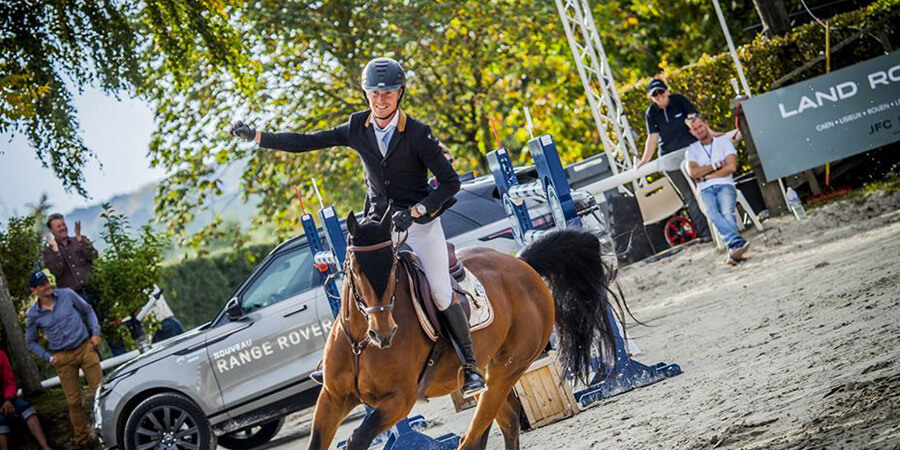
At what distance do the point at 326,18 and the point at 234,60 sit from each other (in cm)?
447

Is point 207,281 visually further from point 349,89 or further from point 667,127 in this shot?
point 667,127

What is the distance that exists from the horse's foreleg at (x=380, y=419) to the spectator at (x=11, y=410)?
7.42m

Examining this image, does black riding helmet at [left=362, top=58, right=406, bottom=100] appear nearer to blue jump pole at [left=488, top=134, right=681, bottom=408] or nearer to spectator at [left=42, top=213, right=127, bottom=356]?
blue jump pole at [left=488, top=134, right=681, bottom=408]

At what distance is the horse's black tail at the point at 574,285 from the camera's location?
7590 millimetres

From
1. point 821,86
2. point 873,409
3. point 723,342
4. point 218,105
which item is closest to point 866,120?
point 821,86

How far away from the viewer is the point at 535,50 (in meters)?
A: 22.5

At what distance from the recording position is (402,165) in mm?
6090

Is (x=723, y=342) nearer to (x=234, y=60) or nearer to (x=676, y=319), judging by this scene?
(x=676, y=319)

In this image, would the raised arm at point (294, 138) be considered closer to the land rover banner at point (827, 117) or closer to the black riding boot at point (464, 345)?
the black riding boot at point (464, 345)

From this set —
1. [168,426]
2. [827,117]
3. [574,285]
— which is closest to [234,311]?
[168,426]

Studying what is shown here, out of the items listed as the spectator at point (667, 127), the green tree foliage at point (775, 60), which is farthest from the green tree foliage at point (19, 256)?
the green tree foliage at point (775, 60)

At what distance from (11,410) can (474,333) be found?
24.5 feet

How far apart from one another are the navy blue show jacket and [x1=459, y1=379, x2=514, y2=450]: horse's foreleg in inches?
52.8

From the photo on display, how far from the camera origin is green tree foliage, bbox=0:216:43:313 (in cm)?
1407
